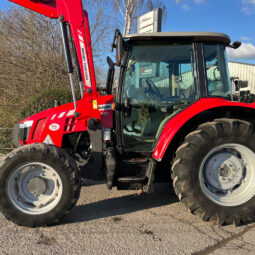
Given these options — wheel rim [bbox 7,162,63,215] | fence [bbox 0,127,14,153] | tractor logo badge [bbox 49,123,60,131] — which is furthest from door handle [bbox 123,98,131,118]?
fence [bbox 0,127,14,153]

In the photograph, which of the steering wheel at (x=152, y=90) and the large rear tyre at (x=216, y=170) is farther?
the steering wheel at (x=152, y=90)

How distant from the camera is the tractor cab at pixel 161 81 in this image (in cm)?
312

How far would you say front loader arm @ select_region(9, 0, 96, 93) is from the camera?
297 centimetres

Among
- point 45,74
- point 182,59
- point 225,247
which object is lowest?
point 225,247

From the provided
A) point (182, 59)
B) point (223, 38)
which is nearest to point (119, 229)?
point (182, 59)

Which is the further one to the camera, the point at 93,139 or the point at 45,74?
the point at 45,74

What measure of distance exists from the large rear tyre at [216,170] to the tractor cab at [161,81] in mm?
501

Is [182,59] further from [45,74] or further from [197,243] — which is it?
[45,74]

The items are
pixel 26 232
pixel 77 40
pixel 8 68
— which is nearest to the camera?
pixel 26 232

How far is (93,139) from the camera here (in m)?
3.13

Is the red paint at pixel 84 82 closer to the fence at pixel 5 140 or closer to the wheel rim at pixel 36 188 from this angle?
the wheel rim at pixel 36 188

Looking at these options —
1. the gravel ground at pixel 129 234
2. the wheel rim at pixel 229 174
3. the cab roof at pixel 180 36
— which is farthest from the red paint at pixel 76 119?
the wheel rim at pixel 229 174

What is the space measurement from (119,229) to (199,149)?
50.7 inches

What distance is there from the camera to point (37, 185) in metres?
2.83
